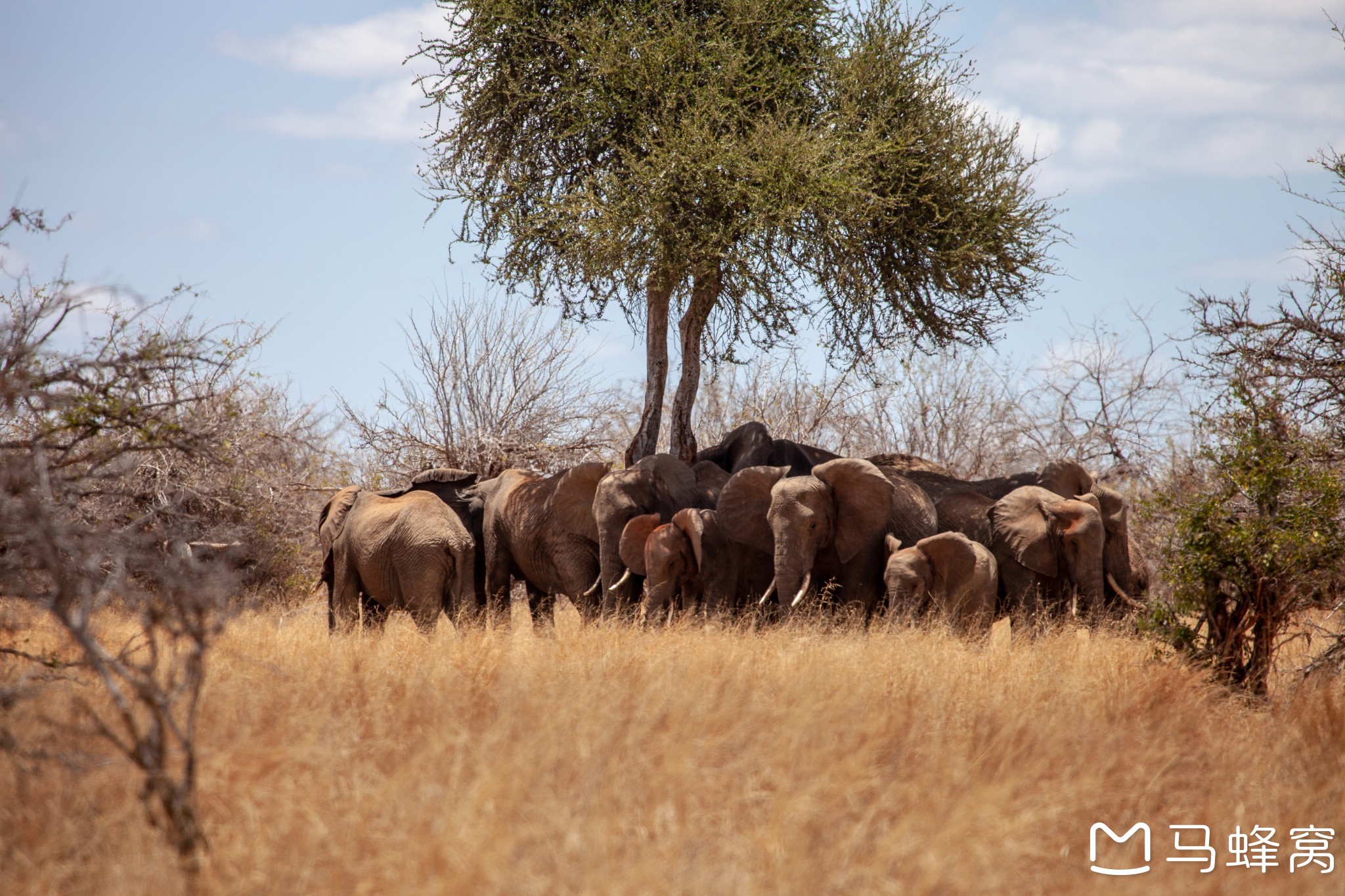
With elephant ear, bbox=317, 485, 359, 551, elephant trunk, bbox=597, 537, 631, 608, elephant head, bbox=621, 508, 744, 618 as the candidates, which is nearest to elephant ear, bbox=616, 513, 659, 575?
elephant head, bbox=621, 508, 744, 618

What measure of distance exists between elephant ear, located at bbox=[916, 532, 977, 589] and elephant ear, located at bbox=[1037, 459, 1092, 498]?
3.44 metres

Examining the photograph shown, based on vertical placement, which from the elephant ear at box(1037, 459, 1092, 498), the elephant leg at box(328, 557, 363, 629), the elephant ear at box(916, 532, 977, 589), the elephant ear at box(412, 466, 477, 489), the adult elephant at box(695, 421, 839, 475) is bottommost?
the elephant leg at box(328, 557, 363, 629)

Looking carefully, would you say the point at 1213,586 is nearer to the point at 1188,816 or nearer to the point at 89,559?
the point at 1188,816

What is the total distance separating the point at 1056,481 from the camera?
1528cm

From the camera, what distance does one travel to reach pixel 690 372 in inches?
689

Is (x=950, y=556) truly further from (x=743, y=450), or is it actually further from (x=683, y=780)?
(x=683, y=780)

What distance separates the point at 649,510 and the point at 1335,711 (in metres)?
7.81

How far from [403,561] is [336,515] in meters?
2.09

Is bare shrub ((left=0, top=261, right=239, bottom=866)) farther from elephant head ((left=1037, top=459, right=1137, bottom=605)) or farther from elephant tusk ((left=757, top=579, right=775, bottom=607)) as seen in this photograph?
elephant head ((left=1037, top=459, right=1137, bottom=605))

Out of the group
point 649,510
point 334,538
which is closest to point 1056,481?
point 649,510

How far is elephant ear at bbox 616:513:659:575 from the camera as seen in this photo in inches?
519

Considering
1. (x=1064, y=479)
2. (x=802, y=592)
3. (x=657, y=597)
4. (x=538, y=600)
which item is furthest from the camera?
(x=538, y=600)

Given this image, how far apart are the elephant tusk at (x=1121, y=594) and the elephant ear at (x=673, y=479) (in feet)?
16.6

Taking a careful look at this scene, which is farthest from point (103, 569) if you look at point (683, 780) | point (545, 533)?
point (683, 780)
